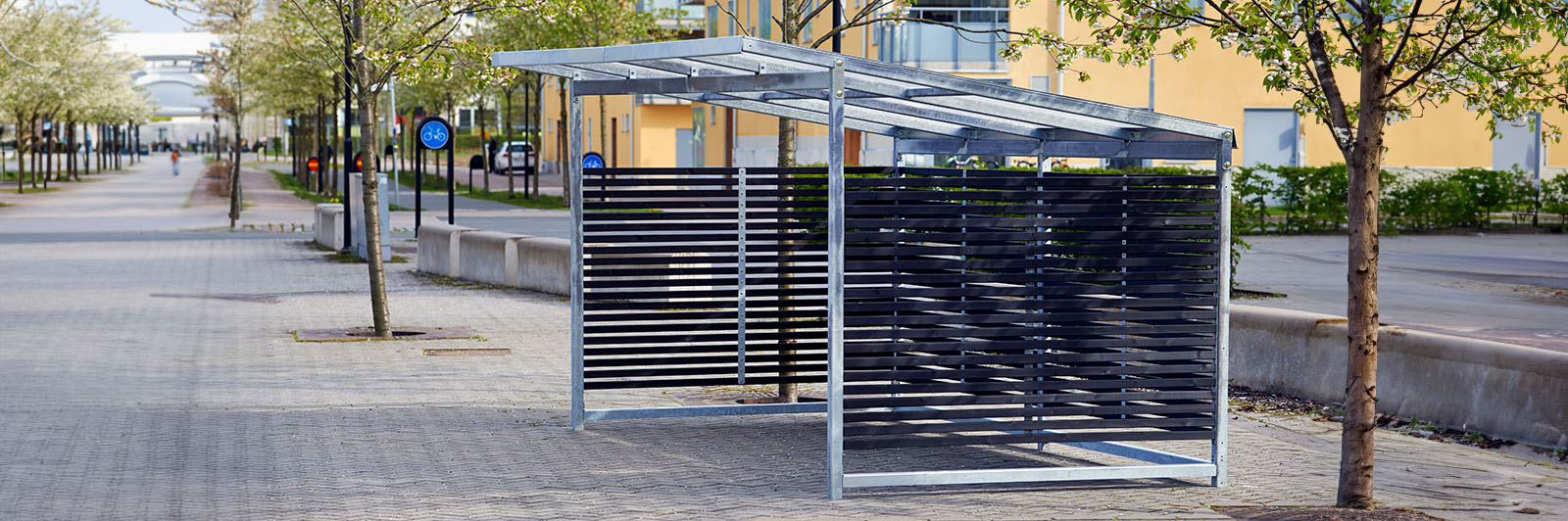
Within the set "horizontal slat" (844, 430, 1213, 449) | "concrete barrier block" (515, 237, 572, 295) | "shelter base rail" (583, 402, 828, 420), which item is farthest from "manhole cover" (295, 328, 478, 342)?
"horizontal slat" (844, 430, 1213, 449)

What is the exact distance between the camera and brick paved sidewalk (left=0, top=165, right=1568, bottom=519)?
6.30 m

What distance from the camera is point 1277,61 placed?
6.45 metres

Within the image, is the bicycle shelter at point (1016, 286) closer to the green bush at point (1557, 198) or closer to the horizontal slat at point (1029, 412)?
the horizontal slat at point (1029, 412)

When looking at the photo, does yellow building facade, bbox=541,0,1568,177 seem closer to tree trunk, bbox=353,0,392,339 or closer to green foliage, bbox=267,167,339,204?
green foliage, bbox=267,167,339,204

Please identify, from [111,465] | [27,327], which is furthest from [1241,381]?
[27,327]

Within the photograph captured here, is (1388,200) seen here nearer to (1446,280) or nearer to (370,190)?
(1446,280)

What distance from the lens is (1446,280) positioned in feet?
60.7

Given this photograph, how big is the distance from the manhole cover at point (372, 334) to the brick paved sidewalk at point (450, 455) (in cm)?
25

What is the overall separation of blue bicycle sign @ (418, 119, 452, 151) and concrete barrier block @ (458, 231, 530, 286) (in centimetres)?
435

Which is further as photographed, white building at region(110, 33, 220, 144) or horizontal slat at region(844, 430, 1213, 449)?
white building at region(110, 33, 220, 144)

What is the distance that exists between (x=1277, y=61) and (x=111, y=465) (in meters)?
5.44

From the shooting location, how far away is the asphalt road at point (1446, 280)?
1377 cm

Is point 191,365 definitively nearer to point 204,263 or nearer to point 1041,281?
point 1041,281

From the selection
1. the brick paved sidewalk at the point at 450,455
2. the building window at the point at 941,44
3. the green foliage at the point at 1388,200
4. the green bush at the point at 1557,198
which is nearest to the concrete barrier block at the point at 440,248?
the brick paved sidewalk at the point at 450,455
